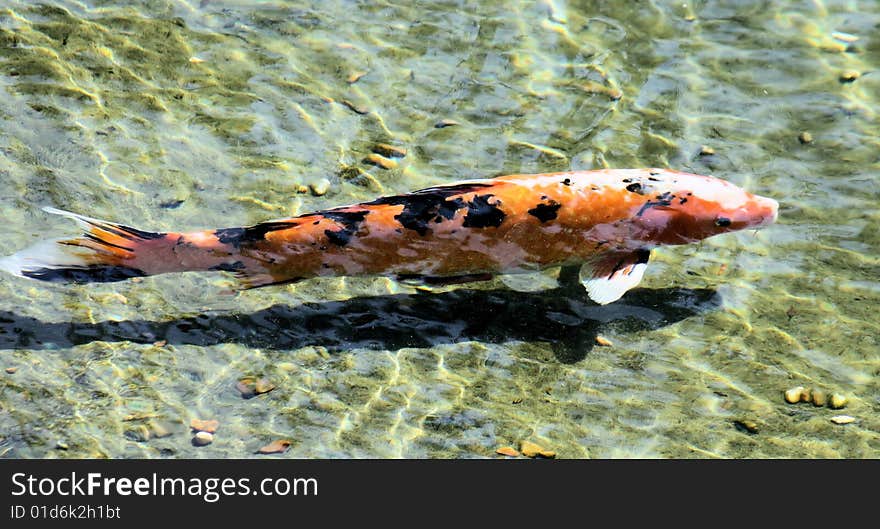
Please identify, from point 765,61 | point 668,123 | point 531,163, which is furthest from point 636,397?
point 765,61

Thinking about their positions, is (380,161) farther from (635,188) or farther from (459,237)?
(635,188)

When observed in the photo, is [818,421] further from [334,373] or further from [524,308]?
[334,373]

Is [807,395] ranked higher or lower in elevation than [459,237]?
lower

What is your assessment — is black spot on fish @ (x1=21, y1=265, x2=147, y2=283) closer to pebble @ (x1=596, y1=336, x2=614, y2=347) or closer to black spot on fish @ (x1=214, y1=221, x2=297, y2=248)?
black spot on fish @ (x1=214, y1=221, x2=297, y2=248)

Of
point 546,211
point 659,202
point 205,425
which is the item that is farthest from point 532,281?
point 205,425

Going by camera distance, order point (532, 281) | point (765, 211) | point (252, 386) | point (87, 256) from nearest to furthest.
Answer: point (87, 256) < point (252, 386) < point (765, 211) < point (532, 281)

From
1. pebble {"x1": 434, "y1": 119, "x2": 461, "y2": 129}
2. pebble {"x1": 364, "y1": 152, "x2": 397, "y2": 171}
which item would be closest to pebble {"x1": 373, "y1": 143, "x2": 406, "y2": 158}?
pebble {"x1": 364, "y1": 152, "x2": 397, "y2": 171}
